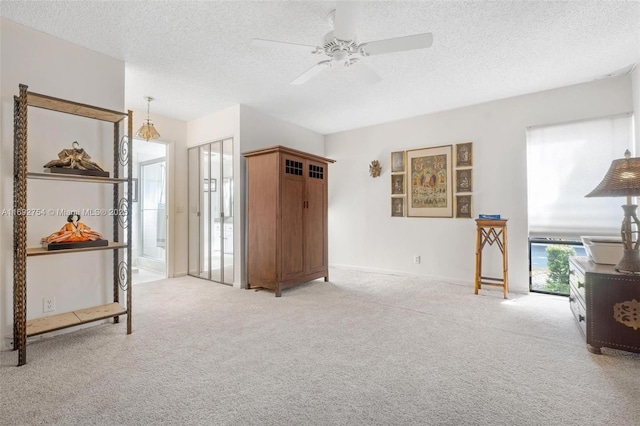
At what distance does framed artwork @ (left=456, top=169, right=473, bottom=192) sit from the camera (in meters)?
4.39

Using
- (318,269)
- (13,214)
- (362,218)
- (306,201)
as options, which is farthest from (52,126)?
(362,218)

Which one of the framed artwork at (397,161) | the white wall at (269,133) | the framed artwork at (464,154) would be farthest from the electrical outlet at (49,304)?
the framed artwork at (464,154)

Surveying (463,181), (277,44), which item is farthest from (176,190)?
(463,181)

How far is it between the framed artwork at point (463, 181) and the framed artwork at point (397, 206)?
0.91 meters

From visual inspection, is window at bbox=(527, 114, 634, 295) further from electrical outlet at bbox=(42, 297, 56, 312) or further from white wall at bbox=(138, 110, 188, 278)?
electrical outlet at bbox=(42, 297, 56, 312)

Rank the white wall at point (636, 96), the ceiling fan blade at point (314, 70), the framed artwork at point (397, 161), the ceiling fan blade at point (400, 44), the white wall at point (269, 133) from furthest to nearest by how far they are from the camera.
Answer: the framed artwork at point (397, 161)
the white wall at point (269, 133)
the white wall at point (636, 96)
the ceiling fan blade at point (314, 70)
the ceiling fan blade at point (400, 44)

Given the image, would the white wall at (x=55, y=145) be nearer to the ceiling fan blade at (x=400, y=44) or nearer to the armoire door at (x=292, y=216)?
the armoire door at (x=292, y=216)

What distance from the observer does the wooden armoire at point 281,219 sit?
153 inches

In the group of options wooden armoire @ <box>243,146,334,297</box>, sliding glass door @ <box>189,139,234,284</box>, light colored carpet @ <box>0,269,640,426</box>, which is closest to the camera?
light colored carpet @ <box>0,269,640,426</box>

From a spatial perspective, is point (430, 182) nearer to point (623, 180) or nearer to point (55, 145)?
point (623, 180)

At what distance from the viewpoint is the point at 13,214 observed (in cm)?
227

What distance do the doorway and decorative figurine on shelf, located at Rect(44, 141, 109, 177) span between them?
2.44 m

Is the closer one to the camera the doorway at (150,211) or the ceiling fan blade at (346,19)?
the ceiling fan blade at (346,19)

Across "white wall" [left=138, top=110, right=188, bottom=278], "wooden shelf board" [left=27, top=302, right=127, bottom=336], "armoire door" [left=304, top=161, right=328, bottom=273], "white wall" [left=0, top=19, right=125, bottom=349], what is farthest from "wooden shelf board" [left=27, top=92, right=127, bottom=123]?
"armoire door" [left=304, top=161, right=328, bottom=273]
